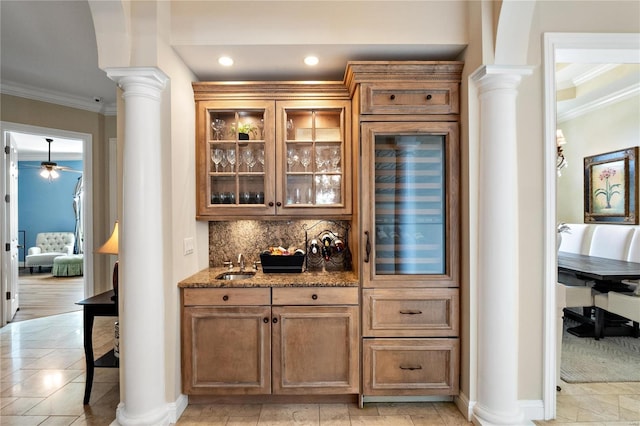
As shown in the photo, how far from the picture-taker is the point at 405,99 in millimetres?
2324

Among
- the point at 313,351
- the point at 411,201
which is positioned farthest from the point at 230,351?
the point at 411,201

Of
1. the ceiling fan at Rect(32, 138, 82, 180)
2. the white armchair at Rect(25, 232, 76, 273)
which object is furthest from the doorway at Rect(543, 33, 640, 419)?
the white armchair at Rect(25, 232, 76, 273)

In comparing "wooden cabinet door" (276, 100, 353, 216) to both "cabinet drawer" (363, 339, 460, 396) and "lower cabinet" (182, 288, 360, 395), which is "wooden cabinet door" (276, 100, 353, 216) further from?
"cabinet drawer" (363, 339, 460, 396)

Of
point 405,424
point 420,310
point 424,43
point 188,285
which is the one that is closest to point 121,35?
point 188,285

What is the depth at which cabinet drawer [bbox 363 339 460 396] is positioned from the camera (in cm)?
230

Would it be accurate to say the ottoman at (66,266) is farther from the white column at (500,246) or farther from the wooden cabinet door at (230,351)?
the white column at (500,246)

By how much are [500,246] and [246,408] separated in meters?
2.06

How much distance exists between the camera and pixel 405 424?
85.5 inches

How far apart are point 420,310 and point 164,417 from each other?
5.97 feet

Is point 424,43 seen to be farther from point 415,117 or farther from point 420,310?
point 420,310

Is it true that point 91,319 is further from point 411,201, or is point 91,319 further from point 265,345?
point 411,201

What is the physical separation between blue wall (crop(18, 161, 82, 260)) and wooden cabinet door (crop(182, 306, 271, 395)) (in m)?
8.00

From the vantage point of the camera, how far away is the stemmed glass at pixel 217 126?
8.77ft

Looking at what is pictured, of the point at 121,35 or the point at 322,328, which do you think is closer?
the point at 121,35
